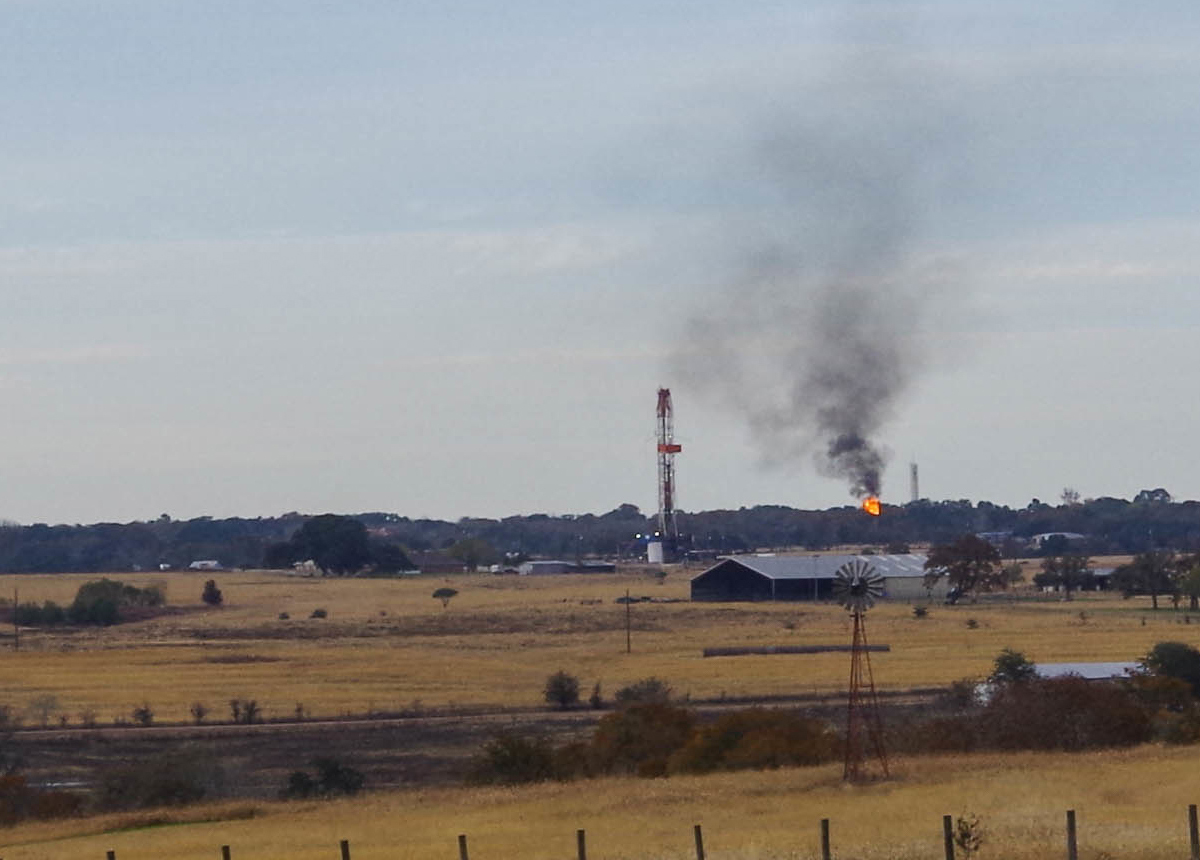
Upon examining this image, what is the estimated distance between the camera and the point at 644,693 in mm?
59094

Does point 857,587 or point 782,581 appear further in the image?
point 782,581

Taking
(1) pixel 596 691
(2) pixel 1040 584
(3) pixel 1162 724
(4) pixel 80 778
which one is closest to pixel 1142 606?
(2) pixel 1040 584

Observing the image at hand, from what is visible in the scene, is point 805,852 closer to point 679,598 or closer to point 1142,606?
point 1142,606

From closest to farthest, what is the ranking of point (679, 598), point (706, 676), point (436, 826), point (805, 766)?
point (436, 826) → point (805, 766) → point (706, 676) → point (679, 598)

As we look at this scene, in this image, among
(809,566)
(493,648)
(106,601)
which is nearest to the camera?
(493,648)

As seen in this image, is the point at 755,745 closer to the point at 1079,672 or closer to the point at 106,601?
the point at 1079,672

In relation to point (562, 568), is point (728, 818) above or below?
below

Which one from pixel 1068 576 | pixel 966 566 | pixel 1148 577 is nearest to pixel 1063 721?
pixel 1148 577

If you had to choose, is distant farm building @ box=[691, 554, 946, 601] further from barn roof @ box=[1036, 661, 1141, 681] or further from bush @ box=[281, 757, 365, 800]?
bush @ box=[281, 757, 365, 800]

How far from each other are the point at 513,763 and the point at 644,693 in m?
16.3

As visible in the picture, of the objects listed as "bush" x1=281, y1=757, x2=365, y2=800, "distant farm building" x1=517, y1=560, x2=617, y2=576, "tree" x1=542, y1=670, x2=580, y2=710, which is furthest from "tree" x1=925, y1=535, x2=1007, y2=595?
"bush" x1=281, y1=757, x2=365, y2=800

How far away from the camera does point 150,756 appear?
167 ft

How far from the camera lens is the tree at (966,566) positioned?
124000 millimetres

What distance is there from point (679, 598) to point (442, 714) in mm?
69882
